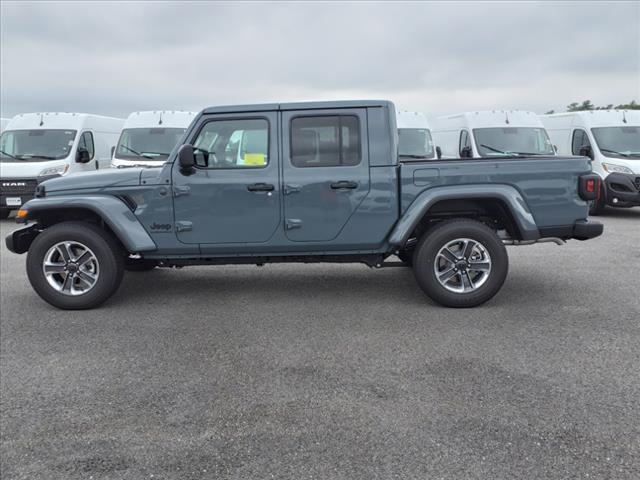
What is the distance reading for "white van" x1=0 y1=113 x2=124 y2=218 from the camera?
39.7 feet

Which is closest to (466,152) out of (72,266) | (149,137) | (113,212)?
(149,137)

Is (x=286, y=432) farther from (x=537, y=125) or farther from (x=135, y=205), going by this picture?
(x=537, y=125)

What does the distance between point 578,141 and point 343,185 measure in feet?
33.3

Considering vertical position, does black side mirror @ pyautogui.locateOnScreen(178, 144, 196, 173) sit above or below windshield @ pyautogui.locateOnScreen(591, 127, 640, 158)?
below

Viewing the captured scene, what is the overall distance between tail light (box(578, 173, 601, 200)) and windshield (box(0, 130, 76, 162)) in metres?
11.1

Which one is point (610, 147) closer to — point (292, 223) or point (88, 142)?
point (292, 223)

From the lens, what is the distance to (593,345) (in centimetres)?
428

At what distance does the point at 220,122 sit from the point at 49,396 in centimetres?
291

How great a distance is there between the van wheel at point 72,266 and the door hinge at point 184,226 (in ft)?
2.26

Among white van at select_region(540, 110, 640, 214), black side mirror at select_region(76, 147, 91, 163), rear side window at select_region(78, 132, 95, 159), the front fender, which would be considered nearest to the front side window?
the front fender

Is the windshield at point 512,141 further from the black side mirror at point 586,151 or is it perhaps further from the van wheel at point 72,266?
the van wheel at point 72,266

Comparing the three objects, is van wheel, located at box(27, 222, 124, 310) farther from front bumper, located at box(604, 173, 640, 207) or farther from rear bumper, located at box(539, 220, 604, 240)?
front bumper, located at box(604, 173, 640, 207)

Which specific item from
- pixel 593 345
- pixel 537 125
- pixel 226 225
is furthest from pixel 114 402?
pixel 537 125

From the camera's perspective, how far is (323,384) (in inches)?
145
